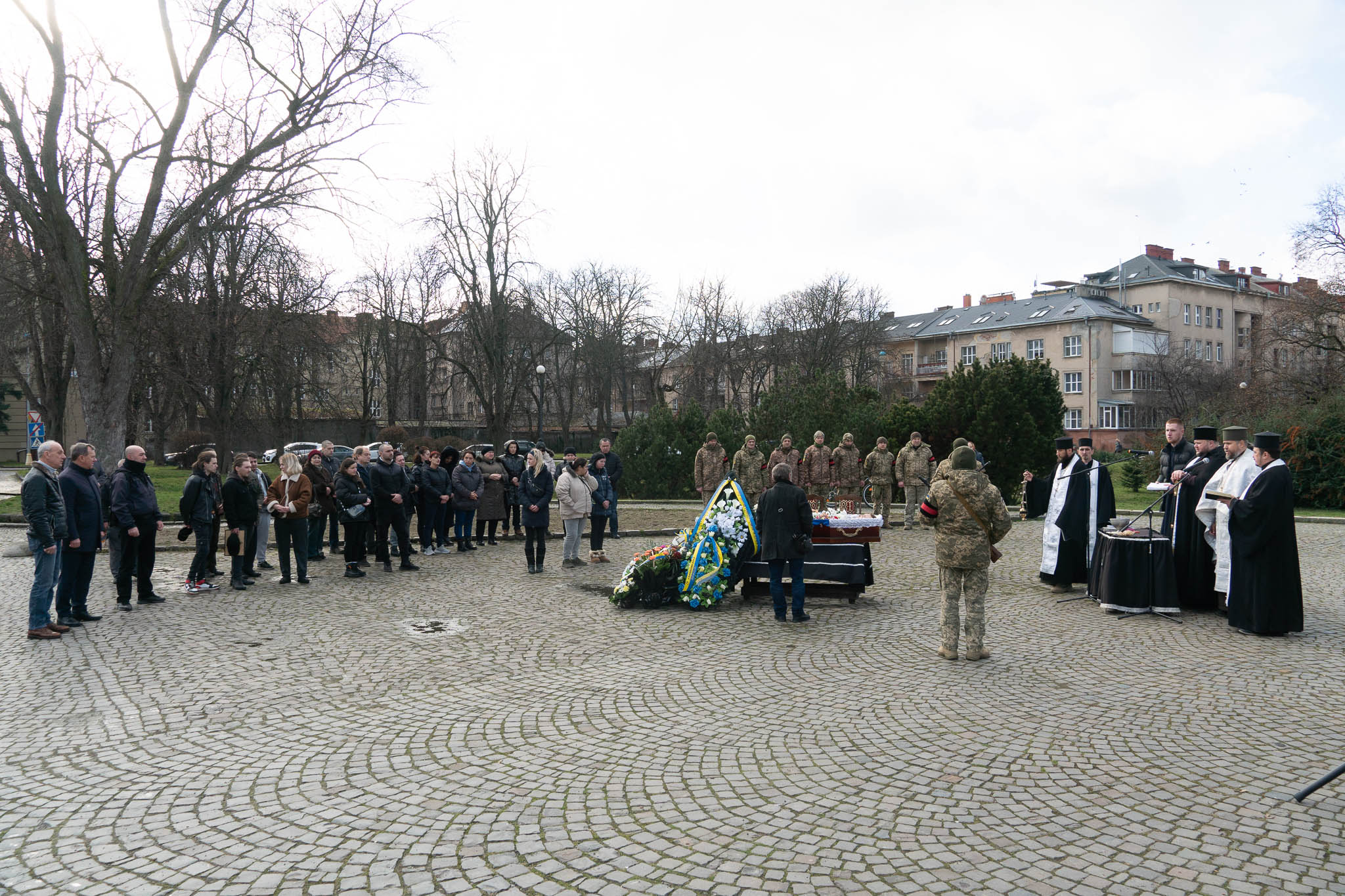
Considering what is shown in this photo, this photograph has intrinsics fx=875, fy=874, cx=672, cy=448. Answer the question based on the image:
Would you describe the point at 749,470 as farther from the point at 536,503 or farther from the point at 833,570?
the point at 833,570

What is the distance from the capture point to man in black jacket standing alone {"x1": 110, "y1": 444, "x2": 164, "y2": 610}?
9.98 metres

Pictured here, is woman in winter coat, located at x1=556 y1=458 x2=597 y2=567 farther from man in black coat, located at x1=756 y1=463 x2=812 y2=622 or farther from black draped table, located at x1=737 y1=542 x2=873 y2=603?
man in black coat, located at x1=756 y1=463 x2=812 y2=622

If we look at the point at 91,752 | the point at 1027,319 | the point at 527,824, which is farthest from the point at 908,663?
the point at 1027,319

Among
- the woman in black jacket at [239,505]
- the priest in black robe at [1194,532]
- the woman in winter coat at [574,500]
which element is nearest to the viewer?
the priest in black robe at [1194,532]

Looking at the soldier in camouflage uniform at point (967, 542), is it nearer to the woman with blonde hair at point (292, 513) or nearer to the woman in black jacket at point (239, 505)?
the woman with blonde hair at point (292, 513)

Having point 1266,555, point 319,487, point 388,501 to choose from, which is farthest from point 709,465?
point 1266,555

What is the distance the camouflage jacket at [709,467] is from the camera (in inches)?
714

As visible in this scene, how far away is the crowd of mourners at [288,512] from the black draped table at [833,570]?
354 centimetres

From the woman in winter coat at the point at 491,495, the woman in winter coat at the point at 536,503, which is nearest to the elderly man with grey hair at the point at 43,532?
the woman in winter coat at the point at 536,503

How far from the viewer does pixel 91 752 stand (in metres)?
5.36

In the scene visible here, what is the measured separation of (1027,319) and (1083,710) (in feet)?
243

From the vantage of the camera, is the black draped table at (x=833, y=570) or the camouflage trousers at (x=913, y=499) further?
the camouflage trousers at (x=913, y=499)

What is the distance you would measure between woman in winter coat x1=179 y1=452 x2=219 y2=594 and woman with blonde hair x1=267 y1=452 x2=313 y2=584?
30.3 inches

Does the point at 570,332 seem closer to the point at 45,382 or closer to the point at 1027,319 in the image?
the point at 45,382
